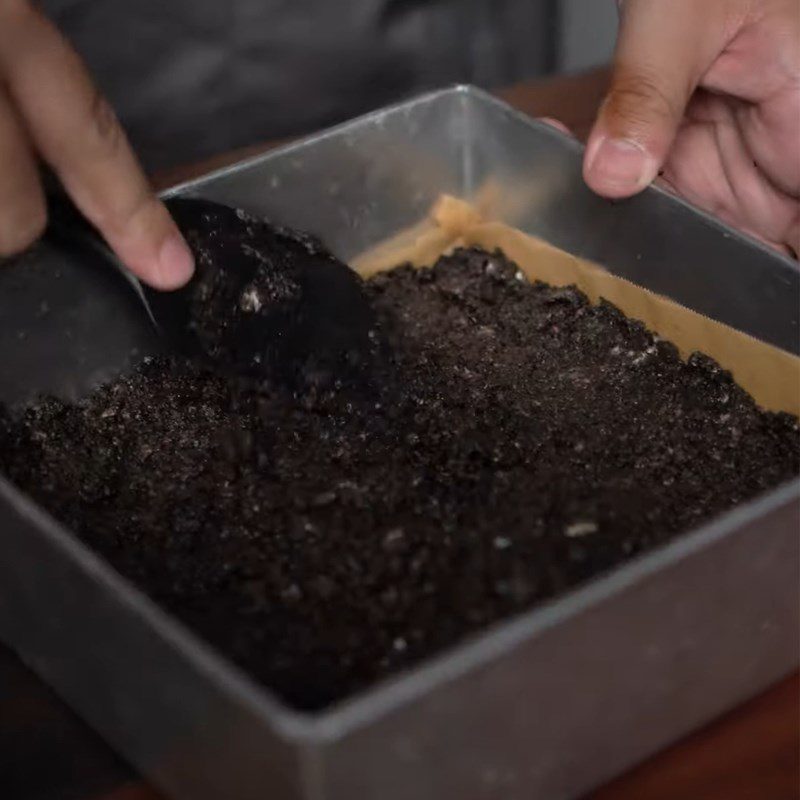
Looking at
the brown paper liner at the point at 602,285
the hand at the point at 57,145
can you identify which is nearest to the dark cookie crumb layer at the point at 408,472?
the brown paper liner at the point at 602,285

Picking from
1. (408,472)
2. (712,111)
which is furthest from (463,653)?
(712,111)

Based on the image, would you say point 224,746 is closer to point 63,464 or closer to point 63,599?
point 63,599

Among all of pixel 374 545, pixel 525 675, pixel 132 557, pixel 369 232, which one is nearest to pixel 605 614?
pixel 525 675

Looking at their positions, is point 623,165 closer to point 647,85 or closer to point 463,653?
point 647,85

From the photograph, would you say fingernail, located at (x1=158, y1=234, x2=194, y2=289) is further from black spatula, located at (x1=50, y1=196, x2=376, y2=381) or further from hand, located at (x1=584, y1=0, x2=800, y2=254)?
hand, located at (x1=584, y1=0, x2=800, y2=254)

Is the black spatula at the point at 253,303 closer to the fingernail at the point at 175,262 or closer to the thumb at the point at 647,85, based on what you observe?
the fingernail at the point at 175,262

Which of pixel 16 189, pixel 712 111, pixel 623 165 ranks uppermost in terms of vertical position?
pixel 16 189
